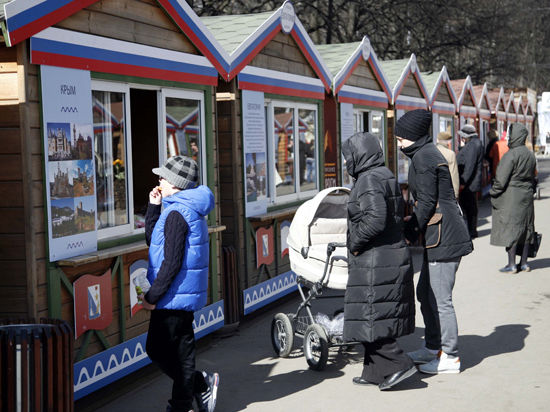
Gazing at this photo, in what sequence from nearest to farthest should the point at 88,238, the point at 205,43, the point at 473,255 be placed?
1. the point at 88,238
2. the point at 205,43
3. the point at 473,255

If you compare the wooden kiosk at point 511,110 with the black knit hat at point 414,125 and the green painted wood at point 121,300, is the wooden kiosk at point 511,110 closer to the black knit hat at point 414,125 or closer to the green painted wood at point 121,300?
the black knit hat at point 414,125

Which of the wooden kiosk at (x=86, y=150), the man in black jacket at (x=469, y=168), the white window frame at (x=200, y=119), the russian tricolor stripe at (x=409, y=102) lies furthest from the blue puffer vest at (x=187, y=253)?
the russian tricolor stripe at (x=409, y=102)

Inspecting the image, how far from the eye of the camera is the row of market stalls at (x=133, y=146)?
4.85 metres

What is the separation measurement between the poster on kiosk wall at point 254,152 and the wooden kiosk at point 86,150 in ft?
3.36

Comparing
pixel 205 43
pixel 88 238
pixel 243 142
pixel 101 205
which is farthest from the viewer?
pixel 243 142

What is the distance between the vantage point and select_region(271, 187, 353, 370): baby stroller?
19.8 ft

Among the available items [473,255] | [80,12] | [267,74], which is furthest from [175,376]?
[473,255]

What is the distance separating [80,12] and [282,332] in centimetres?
293

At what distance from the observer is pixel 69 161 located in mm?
5234

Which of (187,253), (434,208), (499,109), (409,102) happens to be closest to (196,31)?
(434,208)

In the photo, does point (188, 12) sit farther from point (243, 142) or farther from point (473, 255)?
point (473, 255)

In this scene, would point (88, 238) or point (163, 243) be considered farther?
point (88, 238)

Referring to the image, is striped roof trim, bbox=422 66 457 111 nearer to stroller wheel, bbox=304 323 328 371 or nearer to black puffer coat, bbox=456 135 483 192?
black puffer coat, bbox=456 135 483 192

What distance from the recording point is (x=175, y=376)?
4723mm
